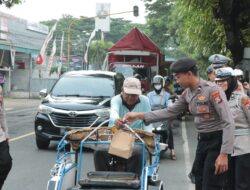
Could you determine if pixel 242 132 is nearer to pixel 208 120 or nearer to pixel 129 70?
pixel 208 120

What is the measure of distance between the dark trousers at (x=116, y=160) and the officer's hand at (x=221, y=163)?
1149mm

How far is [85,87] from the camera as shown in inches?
536

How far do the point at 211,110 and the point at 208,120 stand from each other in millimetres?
111

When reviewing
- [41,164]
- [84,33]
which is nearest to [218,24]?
[41,164]

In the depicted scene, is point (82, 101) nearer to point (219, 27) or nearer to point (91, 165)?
point (91, 165)

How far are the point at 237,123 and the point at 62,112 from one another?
7.05 m

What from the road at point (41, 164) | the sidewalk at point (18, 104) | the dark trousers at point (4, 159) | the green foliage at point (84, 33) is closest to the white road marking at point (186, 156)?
the road at point (41, 164)

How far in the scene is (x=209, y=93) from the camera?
5.26 m

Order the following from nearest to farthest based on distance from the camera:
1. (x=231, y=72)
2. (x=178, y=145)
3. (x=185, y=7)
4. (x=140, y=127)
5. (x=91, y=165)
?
(x=231, y=72) < (x=140, y=127) < (x=91, y=165) < (x=178, y=145) < (x=185, y=7)

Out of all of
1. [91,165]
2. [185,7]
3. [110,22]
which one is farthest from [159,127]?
[110,22]

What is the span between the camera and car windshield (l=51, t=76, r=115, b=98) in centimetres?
1334

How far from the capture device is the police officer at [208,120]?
5.13 metres

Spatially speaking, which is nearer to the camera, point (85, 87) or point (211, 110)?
point (211, 110)

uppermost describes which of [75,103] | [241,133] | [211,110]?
[211,110]
